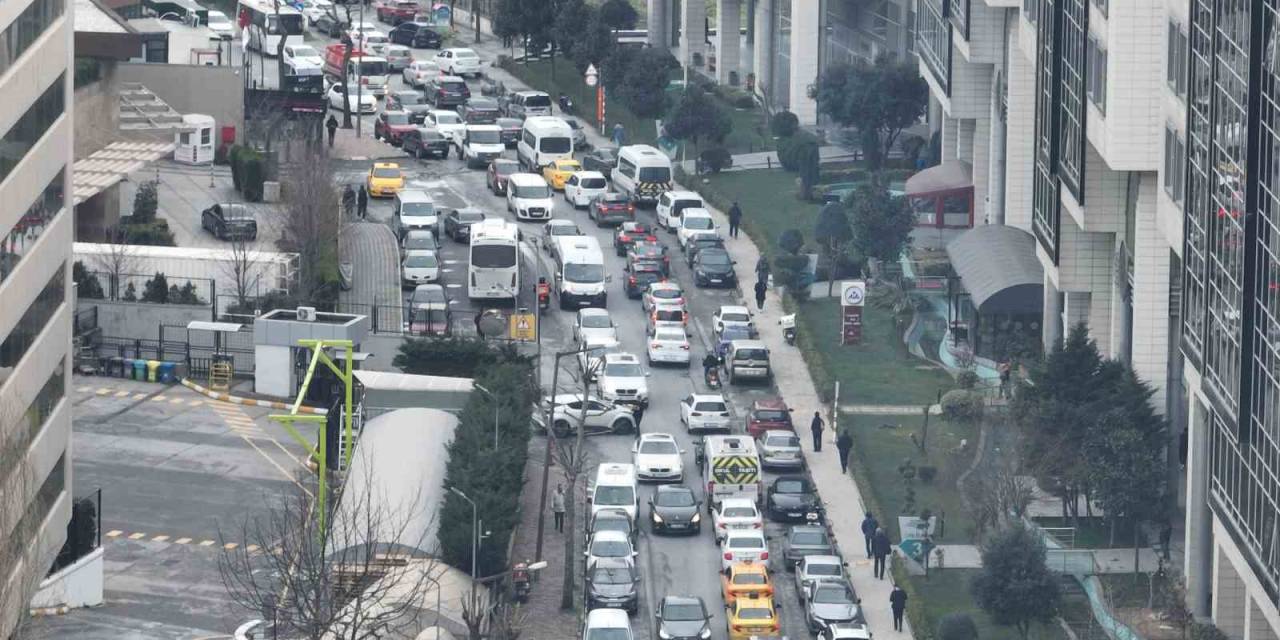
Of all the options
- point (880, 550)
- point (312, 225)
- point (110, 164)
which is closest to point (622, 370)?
point (312, 225)

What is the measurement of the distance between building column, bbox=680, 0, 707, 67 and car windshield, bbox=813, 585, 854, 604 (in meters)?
78.8

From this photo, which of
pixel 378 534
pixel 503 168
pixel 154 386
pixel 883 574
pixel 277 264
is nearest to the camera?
pixel 378 534

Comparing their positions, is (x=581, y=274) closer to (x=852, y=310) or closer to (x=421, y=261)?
(x=421, y=261)

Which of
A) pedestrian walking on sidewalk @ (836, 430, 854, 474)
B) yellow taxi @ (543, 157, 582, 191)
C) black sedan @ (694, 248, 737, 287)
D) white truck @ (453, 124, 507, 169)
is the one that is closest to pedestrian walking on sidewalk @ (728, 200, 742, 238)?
black sedan @ (694, 248, 737, 287)

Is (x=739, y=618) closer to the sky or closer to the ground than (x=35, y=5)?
closer to the ground

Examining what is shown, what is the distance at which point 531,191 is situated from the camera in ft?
383

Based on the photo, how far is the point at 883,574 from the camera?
77938 millimetres

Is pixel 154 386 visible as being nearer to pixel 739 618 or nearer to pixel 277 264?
pixel 277 264

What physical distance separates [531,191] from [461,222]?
195 inches

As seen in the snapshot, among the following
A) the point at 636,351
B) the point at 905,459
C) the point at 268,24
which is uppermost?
the point at 268,24

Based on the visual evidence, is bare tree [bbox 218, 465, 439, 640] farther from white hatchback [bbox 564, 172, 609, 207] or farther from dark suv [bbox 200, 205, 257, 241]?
white hatchback [bbox 564, 172, 609, 207]

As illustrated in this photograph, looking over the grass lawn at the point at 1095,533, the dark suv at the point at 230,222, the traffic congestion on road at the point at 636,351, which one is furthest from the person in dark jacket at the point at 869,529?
the dark suv at the point at 230,222

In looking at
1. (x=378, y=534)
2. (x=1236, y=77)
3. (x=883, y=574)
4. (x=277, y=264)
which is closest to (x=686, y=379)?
(x=277, y=264)

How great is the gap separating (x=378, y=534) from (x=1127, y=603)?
722 inches
